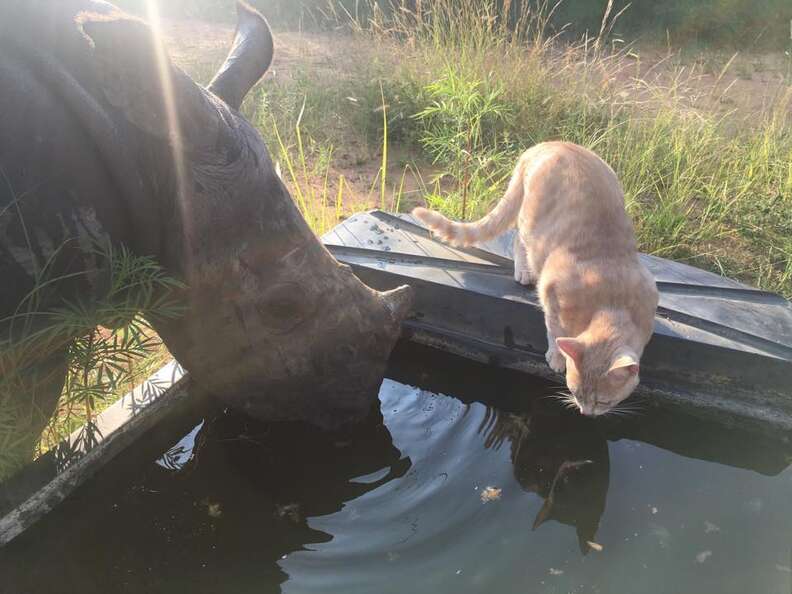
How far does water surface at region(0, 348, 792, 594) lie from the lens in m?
2.43

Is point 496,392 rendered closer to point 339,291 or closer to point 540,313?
point 540,313

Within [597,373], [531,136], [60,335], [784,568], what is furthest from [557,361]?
[531,136]

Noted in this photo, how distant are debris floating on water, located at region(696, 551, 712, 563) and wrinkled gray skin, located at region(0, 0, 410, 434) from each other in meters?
1.40

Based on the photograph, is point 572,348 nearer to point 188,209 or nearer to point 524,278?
point 524,278

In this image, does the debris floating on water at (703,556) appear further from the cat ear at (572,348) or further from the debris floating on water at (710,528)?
the cat ear at (572,348)

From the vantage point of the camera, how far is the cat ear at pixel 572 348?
2.83 m

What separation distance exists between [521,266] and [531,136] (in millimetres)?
2836

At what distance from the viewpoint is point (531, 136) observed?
6164 mm

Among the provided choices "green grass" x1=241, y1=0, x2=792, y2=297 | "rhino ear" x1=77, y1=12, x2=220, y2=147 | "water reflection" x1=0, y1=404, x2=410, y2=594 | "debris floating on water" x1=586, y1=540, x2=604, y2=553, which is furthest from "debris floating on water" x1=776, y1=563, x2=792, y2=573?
"rhino ear" x1=77, y1=12, x2=220, y2=147

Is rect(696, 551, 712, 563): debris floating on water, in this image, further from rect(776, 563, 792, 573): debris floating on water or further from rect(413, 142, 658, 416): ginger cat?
rect(413, 142, 658, 416): ginger cat

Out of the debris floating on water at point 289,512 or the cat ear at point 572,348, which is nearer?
the debris floating on water at point 289,512

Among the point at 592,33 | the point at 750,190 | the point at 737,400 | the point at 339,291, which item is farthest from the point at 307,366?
the point at 592,33

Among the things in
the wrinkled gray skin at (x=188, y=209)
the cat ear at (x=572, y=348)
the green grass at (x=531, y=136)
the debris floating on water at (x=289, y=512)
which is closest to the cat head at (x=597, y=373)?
the cat ear at (x=572, y=348)

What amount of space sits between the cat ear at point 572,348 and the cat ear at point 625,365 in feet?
0.48
